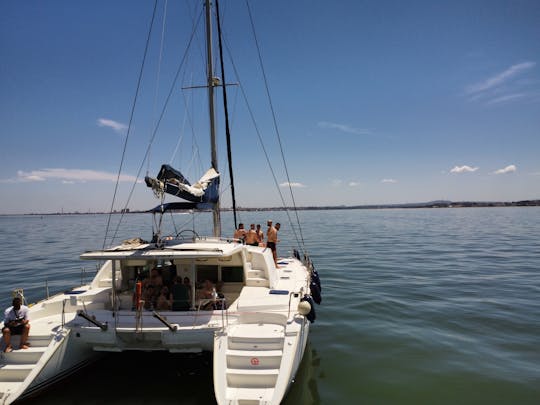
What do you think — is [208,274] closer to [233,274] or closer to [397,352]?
[233,274]

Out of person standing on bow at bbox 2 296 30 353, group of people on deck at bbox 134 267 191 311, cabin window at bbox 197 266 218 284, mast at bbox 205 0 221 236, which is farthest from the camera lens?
mast at bbox 205 0 221 236

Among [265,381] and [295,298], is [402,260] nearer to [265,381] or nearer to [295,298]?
[295,298]

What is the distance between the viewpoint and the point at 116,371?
6957 mm

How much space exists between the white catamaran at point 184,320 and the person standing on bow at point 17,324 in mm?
157

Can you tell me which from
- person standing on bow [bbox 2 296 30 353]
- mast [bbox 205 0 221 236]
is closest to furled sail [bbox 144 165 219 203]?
mast [bbox 205 0 221 236]

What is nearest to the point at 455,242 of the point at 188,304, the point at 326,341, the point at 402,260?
the point at 402,260

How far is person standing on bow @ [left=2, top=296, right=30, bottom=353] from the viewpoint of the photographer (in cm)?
584

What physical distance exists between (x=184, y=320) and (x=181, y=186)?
9.57ft

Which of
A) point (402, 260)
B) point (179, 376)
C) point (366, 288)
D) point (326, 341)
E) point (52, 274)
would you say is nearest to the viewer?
point (179, 376)

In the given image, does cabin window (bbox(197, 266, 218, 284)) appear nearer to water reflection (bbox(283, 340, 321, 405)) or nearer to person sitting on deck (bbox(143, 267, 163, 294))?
person sitting on deck (bbox(143, 267, 163, 294))

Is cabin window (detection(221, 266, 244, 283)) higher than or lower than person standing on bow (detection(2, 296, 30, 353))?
higher

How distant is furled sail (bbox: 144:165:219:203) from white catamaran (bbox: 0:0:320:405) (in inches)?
0.9

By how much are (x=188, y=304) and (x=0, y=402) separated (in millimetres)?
3245

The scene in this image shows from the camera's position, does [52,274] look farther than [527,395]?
Yes
